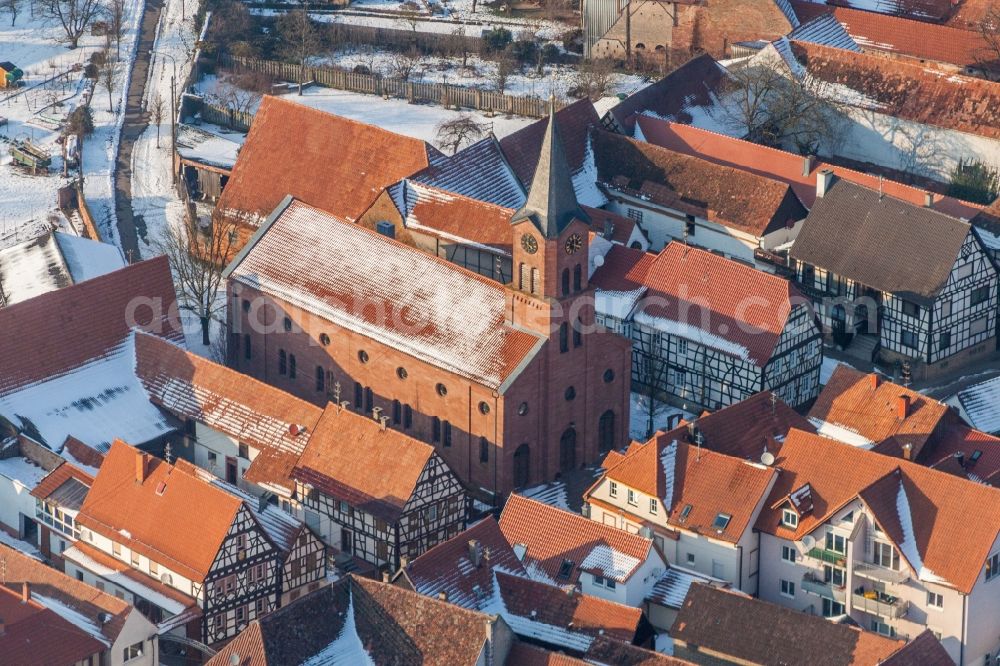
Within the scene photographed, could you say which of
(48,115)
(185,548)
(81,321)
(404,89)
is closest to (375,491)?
(185,548)

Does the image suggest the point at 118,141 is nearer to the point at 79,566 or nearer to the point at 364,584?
the point at 79,566

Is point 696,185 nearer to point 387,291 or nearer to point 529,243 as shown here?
point 387,291

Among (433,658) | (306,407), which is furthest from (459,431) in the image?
(433,658)

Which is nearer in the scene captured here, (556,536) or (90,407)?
(556,536)

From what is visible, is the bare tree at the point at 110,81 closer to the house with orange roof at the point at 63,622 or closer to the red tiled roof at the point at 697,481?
the house with orange roof at the point at 63,622

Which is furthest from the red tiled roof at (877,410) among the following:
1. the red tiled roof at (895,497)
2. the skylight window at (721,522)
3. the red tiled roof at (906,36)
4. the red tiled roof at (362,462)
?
the red tiled roof at (906,36)

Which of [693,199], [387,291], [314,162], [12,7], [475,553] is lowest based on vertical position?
[475,553]

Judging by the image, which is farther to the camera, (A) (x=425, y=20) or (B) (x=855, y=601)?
(A) (x=425, y=20)
